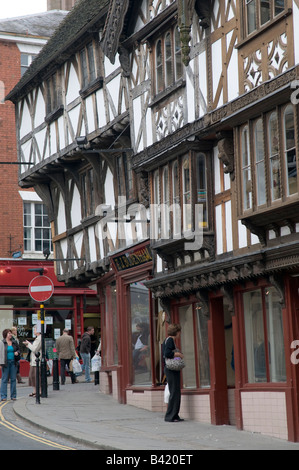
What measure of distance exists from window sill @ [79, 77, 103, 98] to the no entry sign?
5.26 metres

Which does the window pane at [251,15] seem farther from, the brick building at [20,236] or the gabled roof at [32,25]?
the gabled roof at [32,25]

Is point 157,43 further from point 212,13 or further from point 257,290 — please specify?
point 257,290

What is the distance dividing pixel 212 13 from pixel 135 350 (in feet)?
27.5

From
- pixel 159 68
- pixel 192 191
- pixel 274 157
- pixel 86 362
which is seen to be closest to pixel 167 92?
pixel 159 68

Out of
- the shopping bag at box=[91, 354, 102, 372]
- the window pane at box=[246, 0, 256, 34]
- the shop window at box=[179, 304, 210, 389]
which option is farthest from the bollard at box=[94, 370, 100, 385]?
the window pane at box=[246, 0, 256, 34]

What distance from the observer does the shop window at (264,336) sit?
15055 millimetres

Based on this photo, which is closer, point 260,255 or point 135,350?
point 260,255

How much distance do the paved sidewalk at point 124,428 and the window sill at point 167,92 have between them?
21.5ft

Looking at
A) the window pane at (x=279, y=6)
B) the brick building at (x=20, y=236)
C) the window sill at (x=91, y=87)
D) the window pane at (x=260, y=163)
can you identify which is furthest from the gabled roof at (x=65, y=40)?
the window pane at (x=260, y=163)

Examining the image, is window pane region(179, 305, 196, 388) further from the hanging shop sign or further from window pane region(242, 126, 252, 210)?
window pane region(242, 126, 252, 210)

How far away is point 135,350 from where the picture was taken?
21422 mm

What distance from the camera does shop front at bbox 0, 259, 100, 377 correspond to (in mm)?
34500

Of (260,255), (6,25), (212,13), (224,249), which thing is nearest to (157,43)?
(212,13)

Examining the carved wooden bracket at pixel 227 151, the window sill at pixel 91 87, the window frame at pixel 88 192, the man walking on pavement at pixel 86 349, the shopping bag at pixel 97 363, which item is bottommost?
the shopping bag at pixel 97 363
